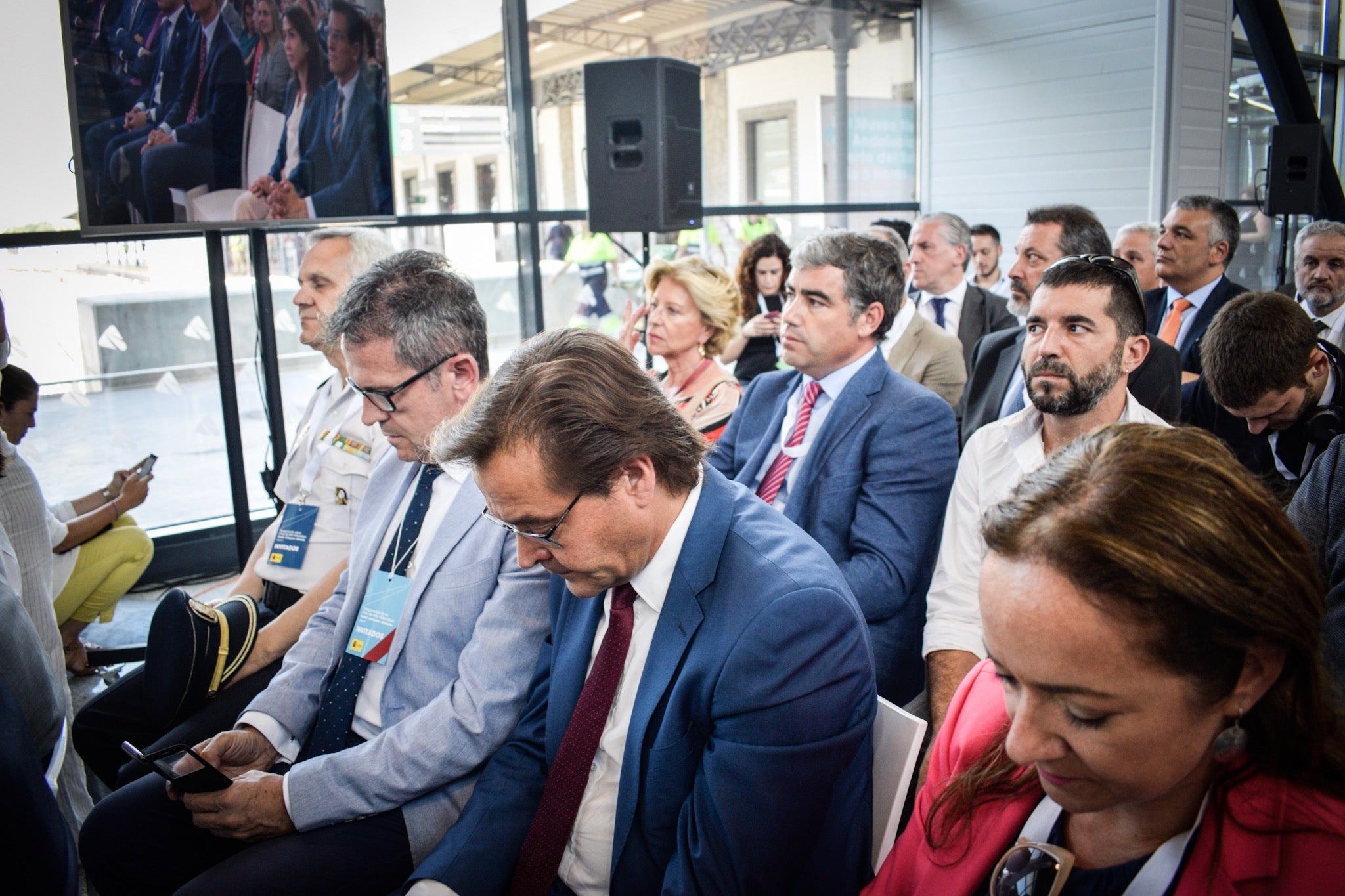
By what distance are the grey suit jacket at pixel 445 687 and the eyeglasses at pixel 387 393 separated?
245mm

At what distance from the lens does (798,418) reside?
8.27ft

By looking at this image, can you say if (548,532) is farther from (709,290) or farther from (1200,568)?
(709,290)

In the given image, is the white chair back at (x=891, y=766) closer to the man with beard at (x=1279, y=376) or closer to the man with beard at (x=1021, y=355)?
the man with beard at (x=1021, y=355)

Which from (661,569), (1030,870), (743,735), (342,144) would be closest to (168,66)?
(342,144)

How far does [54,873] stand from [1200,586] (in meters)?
1.60

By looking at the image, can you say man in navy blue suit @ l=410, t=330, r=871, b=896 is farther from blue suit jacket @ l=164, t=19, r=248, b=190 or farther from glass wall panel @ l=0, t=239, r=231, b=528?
glass wall panel @ l=0, t=239, r=231, b=528

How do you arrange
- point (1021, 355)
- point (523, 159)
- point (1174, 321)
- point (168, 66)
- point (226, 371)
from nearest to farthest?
point (1021, 355) < point (168, 66) < point (1174, 321) < point (226, 371) < point (523, 159)

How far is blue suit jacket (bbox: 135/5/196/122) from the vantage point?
12.4ft

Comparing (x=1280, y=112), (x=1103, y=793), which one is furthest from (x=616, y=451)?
(x=1280, y=112)

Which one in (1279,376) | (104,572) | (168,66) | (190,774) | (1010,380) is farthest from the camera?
(168,66)

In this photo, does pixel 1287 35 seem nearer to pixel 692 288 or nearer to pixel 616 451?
pixel 692 288

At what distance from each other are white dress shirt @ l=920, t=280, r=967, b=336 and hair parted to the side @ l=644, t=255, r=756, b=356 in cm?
140

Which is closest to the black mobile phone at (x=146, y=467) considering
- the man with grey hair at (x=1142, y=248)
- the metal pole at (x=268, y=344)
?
the metal pole at (x=268, y=344)

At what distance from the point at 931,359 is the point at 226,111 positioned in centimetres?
327
